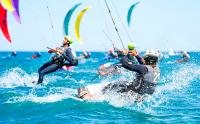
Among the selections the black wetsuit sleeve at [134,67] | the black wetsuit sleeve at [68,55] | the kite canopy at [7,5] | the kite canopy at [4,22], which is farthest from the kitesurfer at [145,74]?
the kite canopy at [4,22]

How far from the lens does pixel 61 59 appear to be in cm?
1488

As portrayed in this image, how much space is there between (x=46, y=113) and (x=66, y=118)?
92 centimetres

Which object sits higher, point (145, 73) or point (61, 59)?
point (61, 59)

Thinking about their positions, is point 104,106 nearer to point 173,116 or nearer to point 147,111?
point 147,111

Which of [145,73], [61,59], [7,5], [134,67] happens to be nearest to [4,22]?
[7,5]

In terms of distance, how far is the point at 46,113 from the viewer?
1207 centimetres

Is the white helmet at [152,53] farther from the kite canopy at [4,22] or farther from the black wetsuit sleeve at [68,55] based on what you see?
the kite canopy at [4,22]

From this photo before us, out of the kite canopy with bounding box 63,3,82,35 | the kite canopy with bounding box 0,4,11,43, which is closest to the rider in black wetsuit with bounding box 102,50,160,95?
the kite canopy with bounding box 0,4,11,43

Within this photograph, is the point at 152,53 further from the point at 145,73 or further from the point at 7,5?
the point at 7,5

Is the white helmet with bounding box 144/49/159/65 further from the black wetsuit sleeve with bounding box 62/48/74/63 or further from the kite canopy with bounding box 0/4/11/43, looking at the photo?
the kite canopy with bounding box 0/4/11/43

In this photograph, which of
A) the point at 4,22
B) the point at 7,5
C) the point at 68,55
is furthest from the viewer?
the point at 68,55

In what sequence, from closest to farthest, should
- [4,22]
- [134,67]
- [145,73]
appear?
1. [134,67]
2. [145,73]
3. [4,22]

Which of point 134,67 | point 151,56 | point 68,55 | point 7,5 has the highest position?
point 7,5

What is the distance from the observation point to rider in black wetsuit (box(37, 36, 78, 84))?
14627 millimetres
